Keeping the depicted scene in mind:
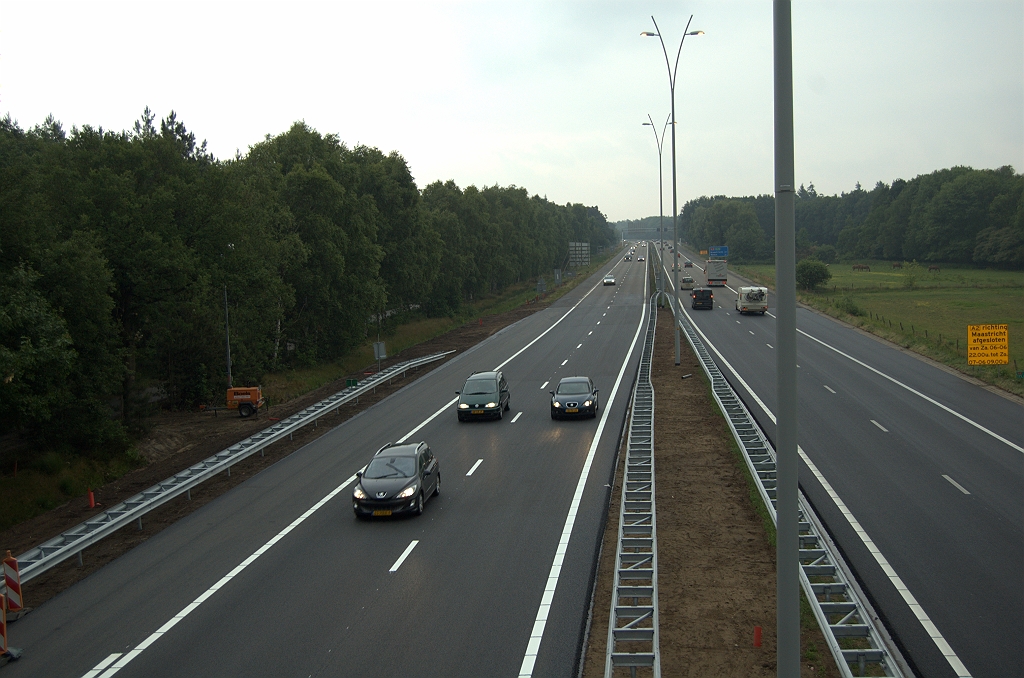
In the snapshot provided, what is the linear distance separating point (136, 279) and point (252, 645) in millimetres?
19941

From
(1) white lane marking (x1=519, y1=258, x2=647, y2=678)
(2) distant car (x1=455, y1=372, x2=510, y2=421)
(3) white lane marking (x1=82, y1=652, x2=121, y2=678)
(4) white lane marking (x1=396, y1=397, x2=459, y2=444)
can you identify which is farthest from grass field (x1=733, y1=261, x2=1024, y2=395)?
(3) white lane marking (x1=82, y1=652, x2=121, y2=678)

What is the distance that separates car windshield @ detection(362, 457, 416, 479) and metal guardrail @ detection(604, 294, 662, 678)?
201 inches

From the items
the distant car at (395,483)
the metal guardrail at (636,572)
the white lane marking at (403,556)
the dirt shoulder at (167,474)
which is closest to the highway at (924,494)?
the metal guardrail at (636,572)

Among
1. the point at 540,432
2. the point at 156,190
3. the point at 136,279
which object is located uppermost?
the point at 156,190

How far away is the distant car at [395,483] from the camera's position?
1811 cm

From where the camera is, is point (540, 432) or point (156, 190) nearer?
point (540, 432)

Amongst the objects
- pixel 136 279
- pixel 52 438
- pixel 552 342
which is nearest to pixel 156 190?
pixel 136 279

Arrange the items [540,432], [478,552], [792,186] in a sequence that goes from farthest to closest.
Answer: [540,432] < [478,552] < [792,186]

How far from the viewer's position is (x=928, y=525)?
16.7 meters

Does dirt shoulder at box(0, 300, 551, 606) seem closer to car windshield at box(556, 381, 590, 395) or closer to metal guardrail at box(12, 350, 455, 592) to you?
metal guardrail at box(12, 350, 455, 592)

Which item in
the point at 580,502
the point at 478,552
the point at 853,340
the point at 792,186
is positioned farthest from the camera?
the point at 853,340

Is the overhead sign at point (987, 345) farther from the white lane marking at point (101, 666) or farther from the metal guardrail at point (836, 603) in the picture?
the white lane marking at point (101, 666)

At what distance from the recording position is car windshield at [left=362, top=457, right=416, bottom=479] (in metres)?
18.8

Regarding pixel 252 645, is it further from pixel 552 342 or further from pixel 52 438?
pixel 552 342
